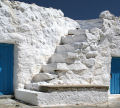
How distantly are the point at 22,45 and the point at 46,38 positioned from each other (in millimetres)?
1096

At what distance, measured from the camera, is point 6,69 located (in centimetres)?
776

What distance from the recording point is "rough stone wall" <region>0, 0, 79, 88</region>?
769 centimetres

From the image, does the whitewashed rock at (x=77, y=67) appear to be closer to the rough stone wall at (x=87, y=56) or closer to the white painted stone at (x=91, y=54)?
the rough stone wall at (x=87, y=56)

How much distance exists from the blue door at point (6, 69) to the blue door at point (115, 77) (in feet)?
12.9

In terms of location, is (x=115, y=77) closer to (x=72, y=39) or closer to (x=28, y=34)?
(x=72, y=39)

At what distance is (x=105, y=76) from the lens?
8.76 meters

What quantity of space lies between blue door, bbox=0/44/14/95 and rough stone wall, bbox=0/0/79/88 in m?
0.18

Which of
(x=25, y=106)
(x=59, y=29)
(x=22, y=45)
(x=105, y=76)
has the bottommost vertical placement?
(x=25, y=106)

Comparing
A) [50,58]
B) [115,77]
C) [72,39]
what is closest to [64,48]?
[72,39]

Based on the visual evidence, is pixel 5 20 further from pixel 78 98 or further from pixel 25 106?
pixel 78 98

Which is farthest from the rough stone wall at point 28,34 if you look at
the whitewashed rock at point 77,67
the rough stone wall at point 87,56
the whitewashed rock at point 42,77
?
the whitewashed rock at point 77,67

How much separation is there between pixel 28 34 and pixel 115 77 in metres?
3.86

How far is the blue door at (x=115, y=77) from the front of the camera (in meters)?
9.46

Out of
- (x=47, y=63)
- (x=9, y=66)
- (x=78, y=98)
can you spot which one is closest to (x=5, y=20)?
(x=9, y=66)
